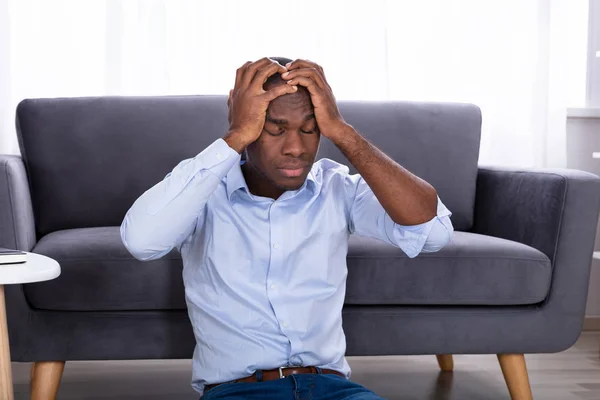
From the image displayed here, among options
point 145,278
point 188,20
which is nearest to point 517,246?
point 145,278

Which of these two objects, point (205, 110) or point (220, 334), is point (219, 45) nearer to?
point (205, 110)

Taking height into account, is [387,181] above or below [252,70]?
below

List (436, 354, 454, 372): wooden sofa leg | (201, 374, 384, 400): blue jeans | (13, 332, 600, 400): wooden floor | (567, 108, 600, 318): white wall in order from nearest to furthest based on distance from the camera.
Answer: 1. (201, 374, 384, 400): blue jeans
2. (13, 332, 600, 400): wooden floor
3. (436, 354, 454, 372): wooden sofa leg
4. (567, 108, 600, 318): white wall

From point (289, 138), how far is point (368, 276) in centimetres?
82

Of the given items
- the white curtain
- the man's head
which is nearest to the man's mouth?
the man's head

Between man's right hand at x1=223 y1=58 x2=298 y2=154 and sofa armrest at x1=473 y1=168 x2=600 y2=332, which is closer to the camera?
man's right hand at x1=223 y1=58 x2=298 y2=154

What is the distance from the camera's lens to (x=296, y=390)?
4.21ft

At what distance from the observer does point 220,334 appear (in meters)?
1.40

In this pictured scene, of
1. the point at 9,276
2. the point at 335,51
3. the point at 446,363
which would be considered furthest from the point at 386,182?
the point at 335,51

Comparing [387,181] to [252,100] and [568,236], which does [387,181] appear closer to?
[252,100]

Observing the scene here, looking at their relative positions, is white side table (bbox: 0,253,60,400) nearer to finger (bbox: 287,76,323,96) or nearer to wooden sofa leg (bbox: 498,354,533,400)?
finger (bbox: 287,76,323,96)

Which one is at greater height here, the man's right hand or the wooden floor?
the man's right hand

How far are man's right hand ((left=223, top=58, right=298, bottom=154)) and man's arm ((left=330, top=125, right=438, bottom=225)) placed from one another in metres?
0.13

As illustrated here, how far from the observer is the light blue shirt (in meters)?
1.39
